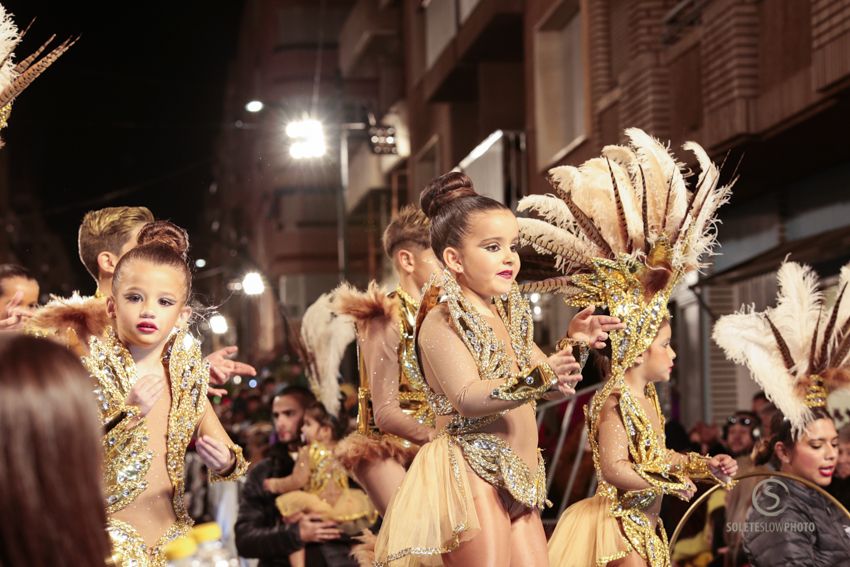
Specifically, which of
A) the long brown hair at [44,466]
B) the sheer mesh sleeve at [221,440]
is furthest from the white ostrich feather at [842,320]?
the long brown hair at [44,466]

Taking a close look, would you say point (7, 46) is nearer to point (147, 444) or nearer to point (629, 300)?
point (147, 444)

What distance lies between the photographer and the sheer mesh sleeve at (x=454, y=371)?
5.04m

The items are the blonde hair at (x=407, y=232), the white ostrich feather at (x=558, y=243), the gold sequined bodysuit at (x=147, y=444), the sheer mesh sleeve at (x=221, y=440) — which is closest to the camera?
the gold sequined bodysuit at (x=147, y=444)

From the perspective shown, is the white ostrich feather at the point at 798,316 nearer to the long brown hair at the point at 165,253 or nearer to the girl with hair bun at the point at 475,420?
the girl with hair bun at the point at 475,420

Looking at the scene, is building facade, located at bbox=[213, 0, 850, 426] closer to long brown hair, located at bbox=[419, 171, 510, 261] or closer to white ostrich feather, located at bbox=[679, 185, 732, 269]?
white ostrich feather, located at bbox=[679, 185, 732, 269]

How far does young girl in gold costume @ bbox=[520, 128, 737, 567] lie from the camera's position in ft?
18.4

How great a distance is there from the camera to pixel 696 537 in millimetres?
7590

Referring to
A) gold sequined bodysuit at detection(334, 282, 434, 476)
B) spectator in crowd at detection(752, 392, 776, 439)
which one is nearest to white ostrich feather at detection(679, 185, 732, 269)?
gold sequined bodysuit at detection(334, 282, 434, 476)

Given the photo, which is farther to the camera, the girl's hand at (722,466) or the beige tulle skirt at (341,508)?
the beige tulle skirt at (341,508)

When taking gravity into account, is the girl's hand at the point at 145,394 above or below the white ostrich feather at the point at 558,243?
below

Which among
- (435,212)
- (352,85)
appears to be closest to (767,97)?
(435,212)

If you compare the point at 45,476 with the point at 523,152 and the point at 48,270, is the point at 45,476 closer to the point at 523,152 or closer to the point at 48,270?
the point at 523,152

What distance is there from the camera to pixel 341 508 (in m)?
8.82

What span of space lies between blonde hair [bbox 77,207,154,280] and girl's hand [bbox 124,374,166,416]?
1.53 meters
